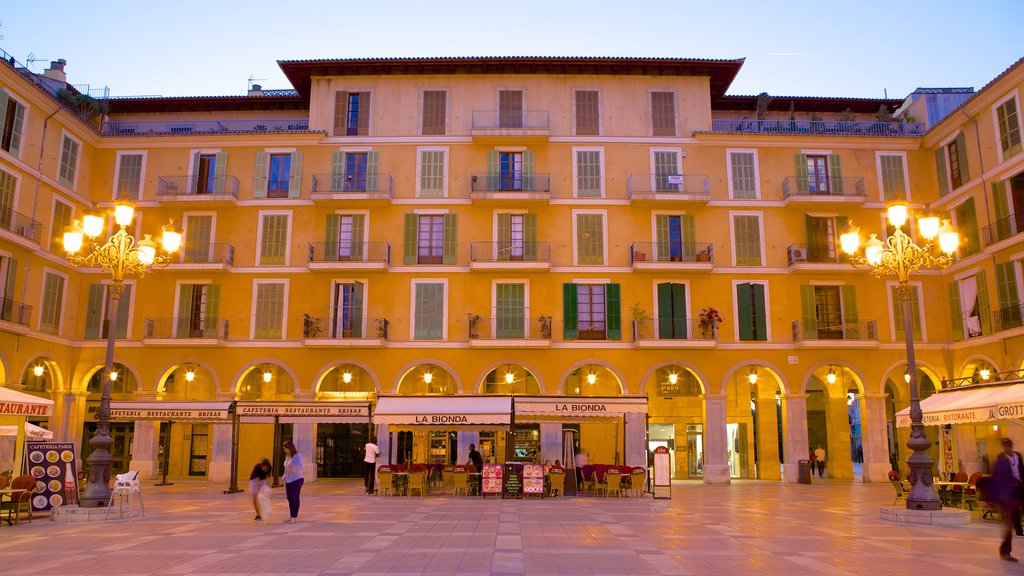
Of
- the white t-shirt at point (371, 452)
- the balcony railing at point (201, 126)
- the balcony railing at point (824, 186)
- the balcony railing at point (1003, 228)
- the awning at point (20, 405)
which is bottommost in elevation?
the white t-shirt at point (371, 452)

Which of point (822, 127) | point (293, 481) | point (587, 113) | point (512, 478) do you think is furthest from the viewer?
point (822, 127)

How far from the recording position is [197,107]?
34875 mm

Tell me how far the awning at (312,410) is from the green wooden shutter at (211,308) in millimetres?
6826

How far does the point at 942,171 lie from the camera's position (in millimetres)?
31391

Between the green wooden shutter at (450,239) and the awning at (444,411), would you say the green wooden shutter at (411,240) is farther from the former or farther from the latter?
the awning at (444,411)

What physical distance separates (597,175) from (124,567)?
81.7ft

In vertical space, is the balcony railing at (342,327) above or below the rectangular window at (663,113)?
below

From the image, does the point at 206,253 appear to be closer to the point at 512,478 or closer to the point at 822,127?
the point at 512,478

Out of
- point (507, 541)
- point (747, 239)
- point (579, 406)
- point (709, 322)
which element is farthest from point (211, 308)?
point (507, 541)

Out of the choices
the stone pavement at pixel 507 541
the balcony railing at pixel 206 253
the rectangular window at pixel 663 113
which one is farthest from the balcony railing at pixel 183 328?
the rectangular window at pixel 663 113

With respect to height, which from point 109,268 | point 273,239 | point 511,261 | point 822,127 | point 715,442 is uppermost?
point 822,127

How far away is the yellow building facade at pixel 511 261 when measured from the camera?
3011 cm

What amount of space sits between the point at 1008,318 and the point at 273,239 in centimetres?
2765

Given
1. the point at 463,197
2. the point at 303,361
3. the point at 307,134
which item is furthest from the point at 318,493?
the point at 307,134
